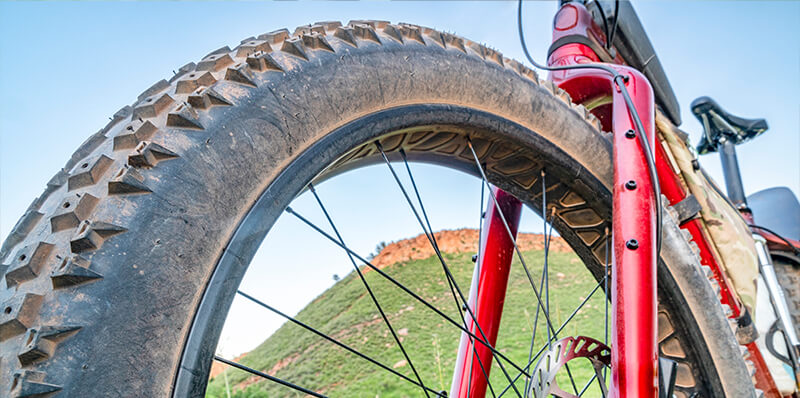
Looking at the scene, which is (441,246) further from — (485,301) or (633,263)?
(633,263)

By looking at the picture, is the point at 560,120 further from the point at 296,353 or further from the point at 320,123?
the point at 296,353

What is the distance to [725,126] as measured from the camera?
74.0 inches

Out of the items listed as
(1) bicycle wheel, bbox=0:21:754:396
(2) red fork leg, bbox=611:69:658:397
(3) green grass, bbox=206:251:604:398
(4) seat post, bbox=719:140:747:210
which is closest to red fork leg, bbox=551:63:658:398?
(2) red fork leg, bbox=611:69:658:397

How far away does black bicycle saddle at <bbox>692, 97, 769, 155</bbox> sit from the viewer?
6.15ft

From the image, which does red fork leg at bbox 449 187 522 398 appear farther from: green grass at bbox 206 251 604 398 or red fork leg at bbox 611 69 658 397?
green grass at bbox 206 251 604 398

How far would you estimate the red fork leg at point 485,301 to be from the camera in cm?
75

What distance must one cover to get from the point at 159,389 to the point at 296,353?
402 cm

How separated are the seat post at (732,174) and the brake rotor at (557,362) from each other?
1454mm

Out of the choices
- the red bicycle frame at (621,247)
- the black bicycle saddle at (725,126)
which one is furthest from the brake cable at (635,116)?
the black bicycle saddle at (725,126)

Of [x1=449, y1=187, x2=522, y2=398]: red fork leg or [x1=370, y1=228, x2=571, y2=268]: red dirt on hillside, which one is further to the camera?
[x1=370, y1=228, x2=571, y2=268]: red dirt on hillside

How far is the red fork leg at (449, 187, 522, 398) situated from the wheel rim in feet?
0.26

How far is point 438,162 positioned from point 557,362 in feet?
1.05

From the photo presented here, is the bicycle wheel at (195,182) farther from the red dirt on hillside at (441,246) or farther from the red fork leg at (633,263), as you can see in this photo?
the red dirt on hillside at (441,246)

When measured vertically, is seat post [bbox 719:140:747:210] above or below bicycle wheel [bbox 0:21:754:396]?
above
